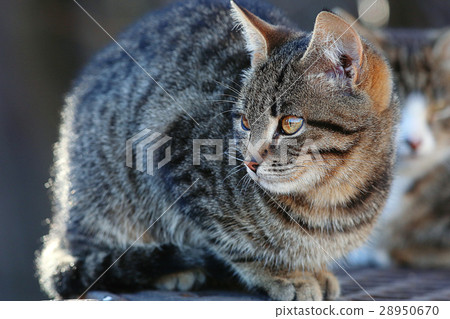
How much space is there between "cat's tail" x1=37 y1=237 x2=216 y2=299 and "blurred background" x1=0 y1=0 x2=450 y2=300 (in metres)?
2.05

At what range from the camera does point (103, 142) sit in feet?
7.18

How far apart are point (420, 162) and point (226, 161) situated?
1.28 m

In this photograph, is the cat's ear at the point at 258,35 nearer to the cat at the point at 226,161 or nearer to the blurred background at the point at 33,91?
the cat at the point at 226,161

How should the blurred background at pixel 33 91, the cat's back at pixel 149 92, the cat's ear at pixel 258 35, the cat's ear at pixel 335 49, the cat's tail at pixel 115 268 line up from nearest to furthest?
the cat's ear at pixel 335 49 → the cat's ear at pixel 258 35 → the cat's tail at pixel 115 268 → the cat's back at pixel 149 92 → the blurred background at pixel 33 91

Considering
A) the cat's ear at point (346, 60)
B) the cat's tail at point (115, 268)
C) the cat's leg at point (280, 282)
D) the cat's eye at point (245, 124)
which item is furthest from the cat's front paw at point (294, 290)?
the cat's ear at point (346, 60)

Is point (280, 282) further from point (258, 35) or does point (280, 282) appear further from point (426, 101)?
point (426, 101)

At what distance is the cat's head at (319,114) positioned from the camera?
5.32 feet

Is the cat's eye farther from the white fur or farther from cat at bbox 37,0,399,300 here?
the white fur

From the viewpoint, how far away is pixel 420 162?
106 inches

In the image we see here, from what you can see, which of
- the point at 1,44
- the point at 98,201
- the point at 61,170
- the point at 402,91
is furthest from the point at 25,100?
the point at 402,91

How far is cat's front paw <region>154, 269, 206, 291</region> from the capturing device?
202 cm

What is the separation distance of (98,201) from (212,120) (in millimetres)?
595

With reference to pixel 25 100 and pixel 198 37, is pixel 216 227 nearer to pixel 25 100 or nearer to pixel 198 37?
pixel 198 37

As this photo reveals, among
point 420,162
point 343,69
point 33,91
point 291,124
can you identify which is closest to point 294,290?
point 291,124
